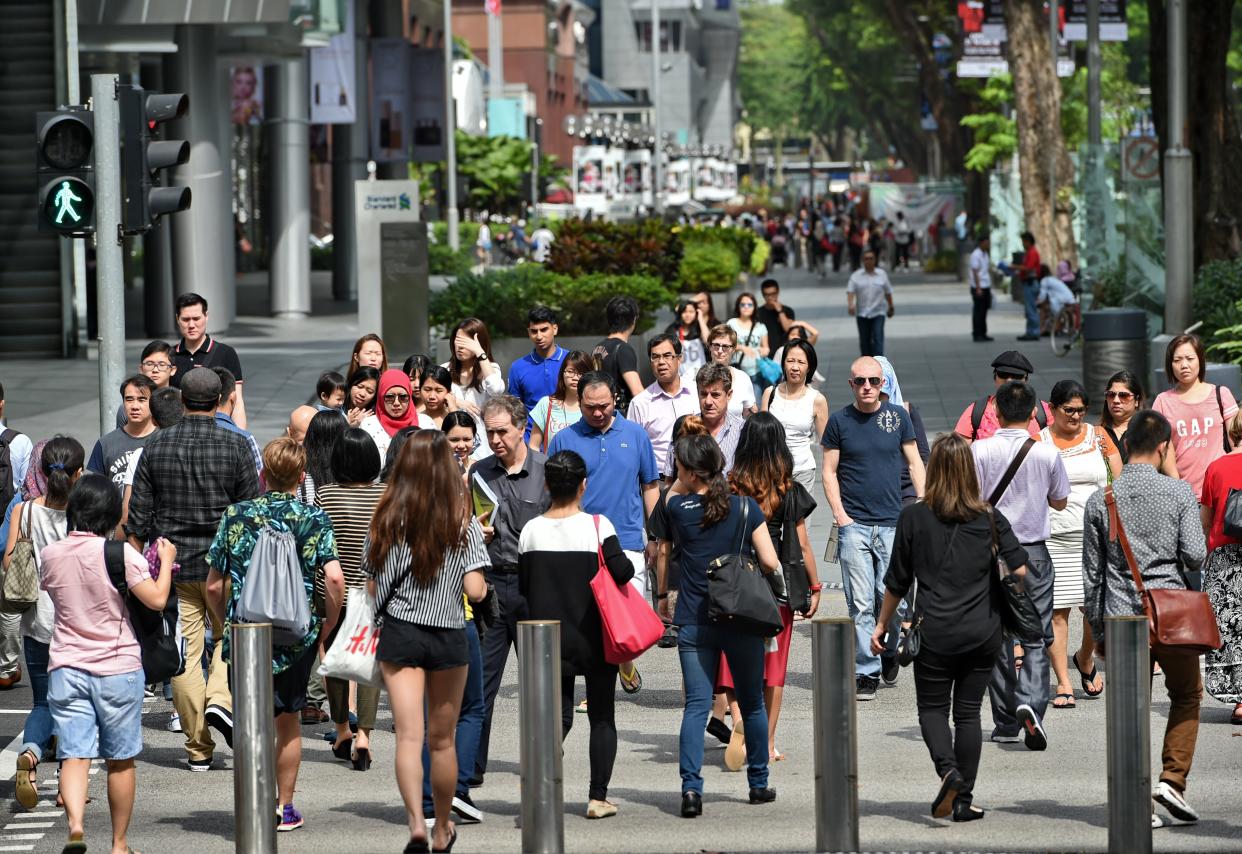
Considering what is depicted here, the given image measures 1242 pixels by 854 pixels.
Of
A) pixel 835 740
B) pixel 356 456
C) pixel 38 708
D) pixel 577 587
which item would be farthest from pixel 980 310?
pixel 835 740

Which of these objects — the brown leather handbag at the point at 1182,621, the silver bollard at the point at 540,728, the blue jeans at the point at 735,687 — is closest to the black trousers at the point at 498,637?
the blue jeans at the point at 735,687

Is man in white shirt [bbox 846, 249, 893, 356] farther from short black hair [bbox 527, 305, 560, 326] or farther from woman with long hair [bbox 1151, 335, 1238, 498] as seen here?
woman with long hair [bbox 1151, 335, 1238, 498]

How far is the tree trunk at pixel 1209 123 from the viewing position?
81.4 ft

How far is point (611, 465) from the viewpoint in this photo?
10.0 meters

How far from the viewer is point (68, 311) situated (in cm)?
2988

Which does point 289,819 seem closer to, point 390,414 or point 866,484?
point 390,414

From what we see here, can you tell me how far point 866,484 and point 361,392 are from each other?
301 centimetres

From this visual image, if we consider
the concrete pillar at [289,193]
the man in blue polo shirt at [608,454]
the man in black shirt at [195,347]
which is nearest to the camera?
the man in blue polo shirt at [608,454]

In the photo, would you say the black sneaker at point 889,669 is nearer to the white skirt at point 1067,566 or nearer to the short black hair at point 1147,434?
the white skirt at point 1067,566

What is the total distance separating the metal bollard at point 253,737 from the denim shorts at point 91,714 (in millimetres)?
717

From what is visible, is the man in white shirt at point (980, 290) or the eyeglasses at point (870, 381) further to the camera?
the man in white shirt at point (980, 290)

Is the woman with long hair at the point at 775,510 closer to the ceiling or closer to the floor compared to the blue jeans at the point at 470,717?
closer to the ceiling

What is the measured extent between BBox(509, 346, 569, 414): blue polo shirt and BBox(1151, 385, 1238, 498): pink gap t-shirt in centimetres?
426

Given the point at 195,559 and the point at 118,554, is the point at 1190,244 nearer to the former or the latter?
the point at 195,559
